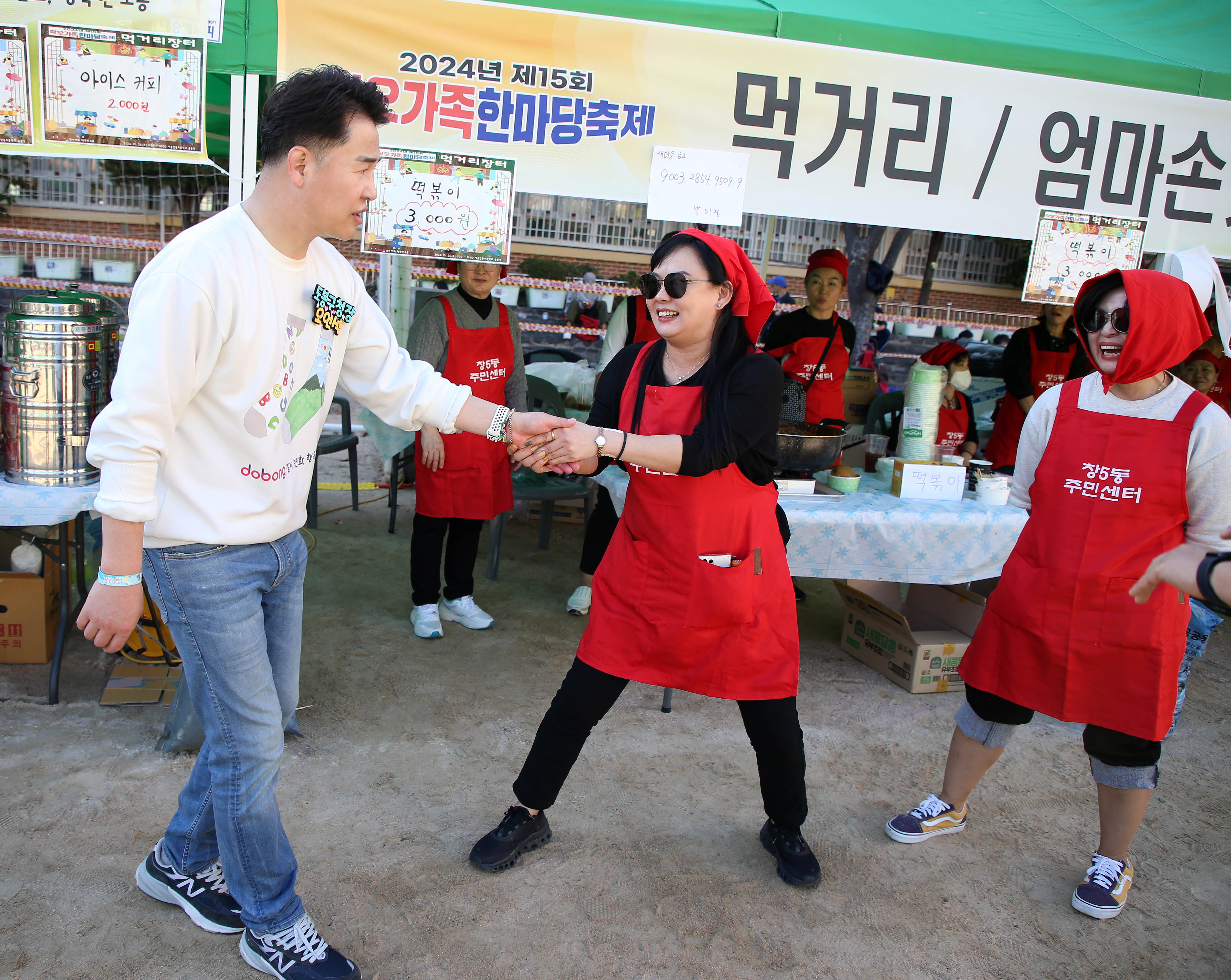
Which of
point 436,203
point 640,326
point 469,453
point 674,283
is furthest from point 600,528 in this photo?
point 674,283

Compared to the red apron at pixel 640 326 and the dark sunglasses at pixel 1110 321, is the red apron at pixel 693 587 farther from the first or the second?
the red apron at pixel 640 326

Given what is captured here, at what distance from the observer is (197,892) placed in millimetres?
2227

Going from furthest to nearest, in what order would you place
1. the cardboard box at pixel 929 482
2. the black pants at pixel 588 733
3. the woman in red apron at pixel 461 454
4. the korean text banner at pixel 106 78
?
the woman in red apron at pixel 461 454 < the cardboard box at pixel 929 482 < the korean text banner at pixel 106 78 < the black pants at pixel 588 733

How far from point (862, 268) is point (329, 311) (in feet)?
37.3

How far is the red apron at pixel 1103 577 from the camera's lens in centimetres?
233

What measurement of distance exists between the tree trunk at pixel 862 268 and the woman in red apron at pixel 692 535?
9138mm

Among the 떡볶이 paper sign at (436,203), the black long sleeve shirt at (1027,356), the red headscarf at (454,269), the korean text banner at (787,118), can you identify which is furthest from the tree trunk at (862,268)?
the 떡볶이 paper sign at (436,203)

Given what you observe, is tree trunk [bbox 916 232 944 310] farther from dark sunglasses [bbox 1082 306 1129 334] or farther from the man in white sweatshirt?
the man in white sweatshirt

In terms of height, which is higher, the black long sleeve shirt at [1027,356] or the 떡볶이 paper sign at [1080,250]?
the 떡볶이 paper sign at [1080,250]

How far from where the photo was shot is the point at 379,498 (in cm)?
656

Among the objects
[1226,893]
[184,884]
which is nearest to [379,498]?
[184,884]

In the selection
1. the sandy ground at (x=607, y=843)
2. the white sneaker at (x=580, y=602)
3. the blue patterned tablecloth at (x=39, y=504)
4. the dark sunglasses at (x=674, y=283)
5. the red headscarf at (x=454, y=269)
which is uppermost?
the red headscarf at (x=454, y=269)

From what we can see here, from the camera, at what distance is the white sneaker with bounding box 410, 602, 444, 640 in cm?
418

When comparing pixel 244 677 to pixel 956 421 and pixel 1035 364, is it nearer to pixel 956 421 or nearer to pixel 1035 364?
pixel 956 421
